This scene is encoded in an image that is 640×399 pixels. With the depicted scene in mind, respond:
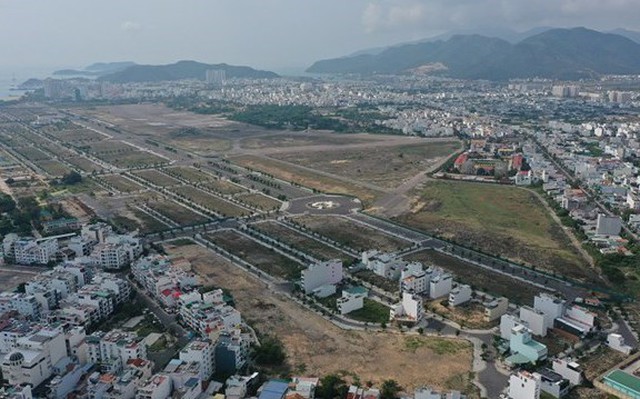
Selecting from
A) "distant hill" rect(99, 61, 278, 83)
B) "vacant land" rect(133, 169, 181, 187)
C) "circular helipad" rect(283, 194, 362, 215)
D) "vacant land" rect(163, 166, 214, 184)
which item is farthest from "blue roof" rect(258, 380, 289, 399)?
"distant hill" rect(99, 61, 278, 83)

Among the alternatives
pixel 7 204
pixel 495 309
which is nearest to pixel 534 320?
pixel 495 309

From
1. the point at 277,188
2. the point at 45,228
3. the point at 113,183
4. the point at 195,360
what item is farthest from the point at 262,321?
the point at 113,183

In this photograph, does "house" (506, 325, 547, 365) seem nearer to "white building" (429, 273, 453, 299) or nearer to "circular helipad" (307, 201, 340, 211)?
"white building" (429, 273, 453, 299)

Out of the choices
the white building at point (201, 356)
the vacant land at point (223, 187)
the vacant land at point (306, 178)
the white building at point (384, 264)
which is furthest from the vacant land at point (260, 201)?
the white building at point (201, 356)

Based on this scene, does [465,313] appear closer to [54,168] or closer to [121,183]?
[121,183]

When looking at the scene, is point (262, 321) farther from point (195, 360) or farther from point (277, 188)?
point (277, 188)

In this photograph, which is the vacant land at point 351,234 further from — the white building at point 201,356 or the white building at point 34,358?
the white building at point 34,358
